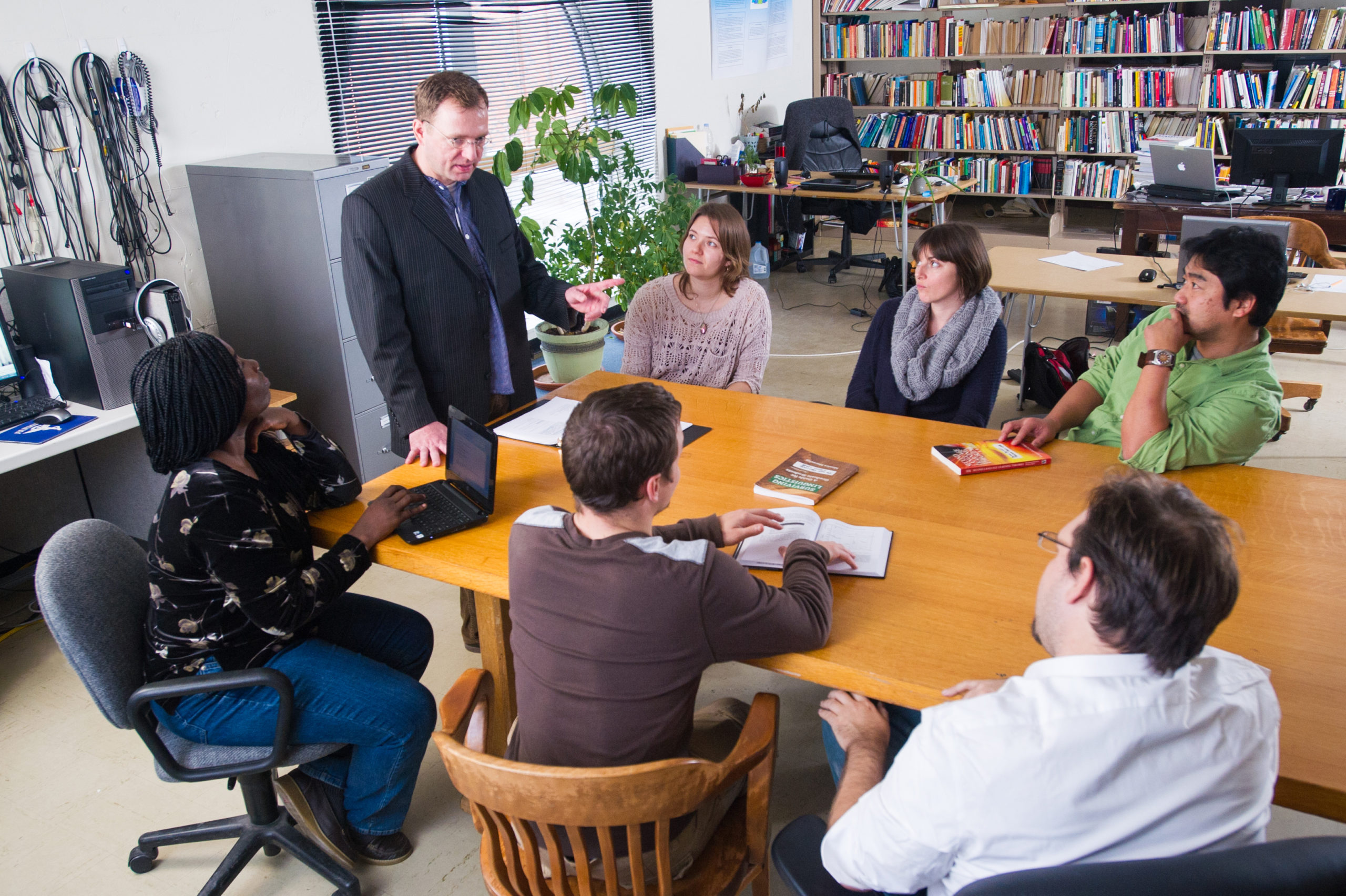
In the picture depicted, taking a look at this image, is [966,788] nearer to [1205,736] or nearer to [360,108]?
[1205,736]

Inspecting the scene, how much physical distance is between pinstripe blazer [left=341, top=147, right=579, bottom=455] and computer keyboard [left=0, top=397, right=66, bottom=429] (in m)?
1.14

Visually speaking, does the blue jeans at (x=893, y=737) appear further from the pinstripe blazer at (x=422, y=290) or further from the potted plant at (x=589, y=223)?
the potted plant at (x=589, y=223)

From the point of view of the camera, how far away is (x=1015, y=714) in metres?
1.06

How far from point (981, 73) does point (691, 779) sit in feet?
24.4

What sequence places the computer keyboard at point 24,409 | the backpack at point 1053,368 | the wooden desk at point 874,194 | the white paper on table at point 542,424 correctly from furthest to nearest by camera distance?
the wooden desk at point 874,194
the backpack at point 1053,368
the computer keyboard at point 24,409
the white paper on table at point 542,424

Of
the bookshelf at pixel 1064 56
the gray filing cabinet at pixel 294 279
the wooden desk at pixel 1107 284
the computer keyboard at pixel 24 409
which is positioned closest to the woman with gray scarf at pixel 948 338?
the wooden desk at pixel 1107 284

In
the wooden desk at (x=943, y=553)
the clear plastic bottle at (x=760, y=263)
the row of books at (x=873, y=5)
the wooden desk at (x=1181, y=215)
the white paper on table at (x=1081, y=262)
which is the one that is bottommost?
the clear plastic bottle at (x=760, y=263)

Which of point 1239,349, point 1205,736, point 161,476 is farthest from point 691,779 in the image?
point 161,476

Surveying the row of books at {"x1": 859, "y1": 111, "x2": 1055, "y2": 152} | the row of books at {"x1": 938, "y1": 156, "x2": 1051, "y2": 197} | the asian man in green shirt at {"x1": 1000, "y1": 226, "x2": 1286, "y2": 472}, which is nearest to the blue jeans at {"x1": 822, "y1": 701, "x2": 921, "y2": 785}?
the asian man in green shirt at {"x1": 1000, "y1": 226, "x2": 1286, "y2": 472}

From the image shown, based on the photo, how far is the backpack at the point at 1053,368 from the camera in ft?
13.9

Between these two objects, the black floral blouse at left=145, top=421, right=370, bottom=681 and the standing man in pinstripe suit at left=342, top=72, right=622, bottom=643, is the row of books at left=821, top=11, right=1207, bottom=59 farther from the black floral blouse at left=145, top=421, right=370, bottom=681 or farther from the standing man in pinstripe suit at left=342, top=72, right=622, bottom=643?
the black floral blouse at left=145, top=421, right=370, bottom=681

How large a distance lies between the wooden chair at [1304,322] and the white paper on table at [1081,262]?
57cm

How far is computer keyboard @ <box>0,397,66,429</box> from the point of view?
111 inches

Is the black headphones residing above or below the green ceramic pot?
above
